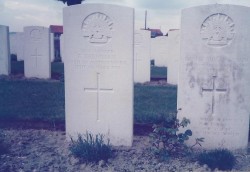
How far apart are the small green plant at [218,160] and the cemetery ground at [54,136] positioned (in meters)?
0.10

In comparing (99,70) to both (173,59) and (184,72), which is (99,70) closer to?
(184,72)

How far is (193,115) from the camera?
4957mm

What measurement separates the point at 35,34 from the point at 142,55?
428cm

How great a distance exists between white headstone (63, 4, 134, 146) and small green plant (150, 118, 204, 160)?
22.3 inches

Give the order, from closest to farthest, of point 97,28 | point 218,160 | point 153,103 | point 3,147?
1. point 218,160
2. point 3,147
3. point 97,28
4. point 153,103

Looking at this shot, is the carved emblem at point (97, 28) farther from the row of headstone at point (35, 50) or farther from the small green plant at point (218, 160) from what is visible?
the row of headstone at point (35, 50)

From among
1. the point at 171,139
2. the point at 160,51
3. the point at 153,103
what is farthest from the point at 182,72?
the point at 160,51

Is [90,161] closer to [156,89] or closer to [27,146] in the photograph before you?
[27,146]

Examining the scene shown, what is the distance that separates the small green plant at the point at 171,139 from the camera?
4.54 meters

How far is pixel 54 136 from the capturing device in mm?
5434

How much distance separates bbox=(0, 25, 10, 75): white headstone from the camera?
12.1m

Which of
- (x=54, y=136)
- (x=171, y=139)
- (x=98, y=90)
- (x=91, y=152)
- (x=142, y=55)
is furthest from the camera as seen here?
(x=142, y=55)

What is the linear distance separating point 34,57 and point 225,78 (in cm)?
906

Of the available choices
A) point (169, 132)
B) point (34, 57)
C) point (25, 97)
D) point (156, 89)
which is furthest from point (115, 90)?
point (34, 57)
